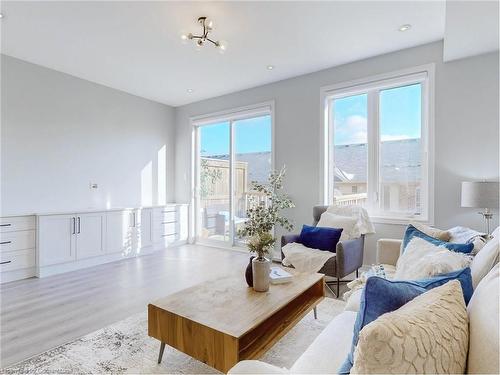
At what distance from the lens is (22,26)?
3.04 metres

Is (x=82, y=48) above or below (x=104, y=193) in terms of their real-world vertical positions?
above

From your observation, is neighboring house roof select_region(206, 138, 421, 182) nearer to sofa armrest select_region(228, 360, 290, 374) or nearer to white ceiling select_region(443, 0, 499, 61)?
white ceiling select_region(443, 0, 499, 61)

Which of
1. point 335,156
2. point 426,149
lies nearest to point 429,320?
point 426,149

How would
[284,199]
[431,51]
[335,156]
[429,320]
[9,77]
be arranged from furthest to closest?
1. [284,199]
2. [335,156]
3. [9,77]
4. [431,51]
5. [429,320]

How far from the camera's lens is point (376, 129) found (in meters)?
3.85

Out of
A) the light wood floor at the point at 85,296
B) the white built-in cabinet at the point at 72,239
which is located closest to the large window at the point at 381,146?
the light wood floor at the point at 85,296

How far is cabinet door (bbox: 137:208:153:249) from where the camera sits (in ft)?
16.1

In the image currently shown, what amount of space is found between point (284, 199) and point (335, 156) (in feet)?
3.32

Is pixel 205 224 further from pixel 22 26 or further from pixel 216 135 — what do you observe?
pixel 22 26

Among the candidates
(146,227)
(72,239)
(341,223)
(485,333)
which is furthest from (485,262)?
(146,227)

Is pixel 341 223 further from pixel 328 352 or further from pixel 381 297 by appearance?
pixel 381 297

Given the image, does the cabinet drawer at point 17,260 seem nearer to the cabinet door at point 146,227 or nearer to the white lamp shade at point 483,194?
the cabinet door at point 146,227

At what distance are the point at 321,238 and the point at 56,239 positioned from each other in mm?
3479

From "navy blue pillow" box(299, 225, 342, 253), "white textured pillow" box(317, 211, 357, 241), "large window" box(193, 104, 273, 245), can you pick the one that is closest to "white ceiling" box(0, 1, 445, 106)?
"large window" box(193, 104, 273, 245)
